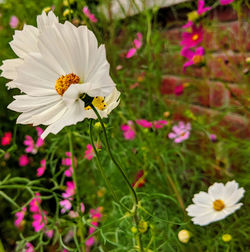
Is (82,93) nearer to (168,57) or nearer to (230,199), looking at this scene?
(230,199)

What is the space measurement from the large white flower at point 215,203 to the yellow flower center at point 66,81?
25 centimetres

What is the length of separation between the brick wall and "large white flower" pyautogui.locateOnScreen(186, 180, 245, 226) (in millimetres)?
413

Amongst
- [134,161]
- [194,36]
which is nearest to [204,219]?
[134,161]

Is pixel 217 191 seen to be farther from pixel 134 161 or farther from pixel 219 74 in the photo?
pixel 219 74

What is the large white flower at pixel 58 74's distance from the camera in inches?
12.2

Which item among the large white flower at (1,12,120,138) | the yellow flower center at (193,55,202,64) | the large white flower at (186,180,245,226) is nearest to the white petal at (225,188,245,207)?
the large white flower at (186,180,245,226)

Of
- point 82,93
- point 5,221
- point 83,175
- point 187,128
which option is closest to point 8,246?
point 5,221

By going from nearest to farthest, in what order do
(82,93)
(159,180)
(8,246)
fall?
(82,93) → (159,180) → (8,246)

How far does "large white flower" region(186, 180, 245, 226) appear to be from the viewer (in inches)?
17.8

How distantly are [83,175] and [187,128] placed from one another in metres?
0.43

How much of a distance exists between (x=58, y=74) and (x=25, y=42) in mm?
57

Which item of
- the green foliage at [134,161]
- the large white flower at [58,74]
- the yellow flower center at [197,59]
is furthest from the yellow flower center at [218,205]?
the yellow flower center at [197,59]

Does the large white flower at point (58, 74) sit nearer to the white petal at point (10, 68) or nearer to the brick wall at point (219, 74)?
the white petal at point (10, 68)

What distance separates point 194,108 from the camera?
51.9 inches
